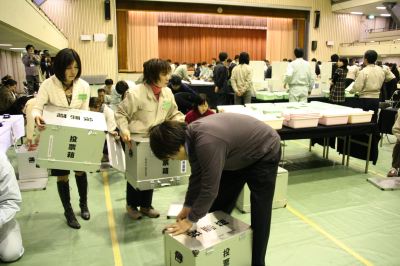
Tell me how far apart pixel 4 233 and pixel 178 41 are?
15.5 metres

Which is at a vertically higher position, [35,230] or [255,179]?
[255,179]

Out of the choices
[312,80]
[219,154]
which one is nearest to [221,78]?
[312,80]

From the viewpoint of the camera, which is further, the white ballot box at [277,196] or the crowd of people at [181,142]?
the white ballot box at [277,196]

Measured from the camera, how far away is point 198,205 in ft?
5.10

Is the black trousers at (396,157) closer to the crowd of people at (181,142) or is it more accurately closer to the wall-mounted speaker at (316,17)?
the crowd of people at (181,142)

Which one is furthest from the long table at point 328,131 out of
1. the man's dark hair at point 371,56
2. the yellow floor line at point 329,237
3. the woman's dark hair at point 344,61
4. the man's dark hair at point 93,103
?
the man's dark hair at point 93,103

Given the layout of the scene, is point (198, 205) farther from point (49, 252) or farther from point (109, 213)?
point (109, 213)

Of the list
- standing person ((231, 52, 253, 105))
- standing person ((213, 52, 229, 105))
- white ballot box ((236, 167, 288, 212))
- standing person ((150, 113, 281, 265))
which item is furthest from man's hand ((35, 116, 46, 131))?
standing person ((213, 52, 229, 105))

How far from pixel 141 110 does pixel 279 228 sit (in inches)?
57.3

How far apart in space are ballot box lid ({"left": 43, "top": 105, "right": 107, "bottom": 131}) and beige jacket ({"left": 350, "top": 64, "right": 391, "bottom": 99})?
407 cm

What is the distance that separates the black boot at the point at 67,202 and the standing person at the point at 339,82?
4298 mm

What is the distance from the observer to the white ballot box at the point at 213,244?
67.1 inches

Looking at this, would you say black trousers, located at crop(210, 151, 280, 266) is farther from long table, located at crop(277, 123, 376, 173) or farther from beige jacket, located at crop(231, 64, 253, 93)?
beige jacket, located at crop(231, 64, 253, 93)

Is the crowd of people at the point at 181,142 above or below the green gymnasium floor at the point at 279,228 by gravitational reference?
above
